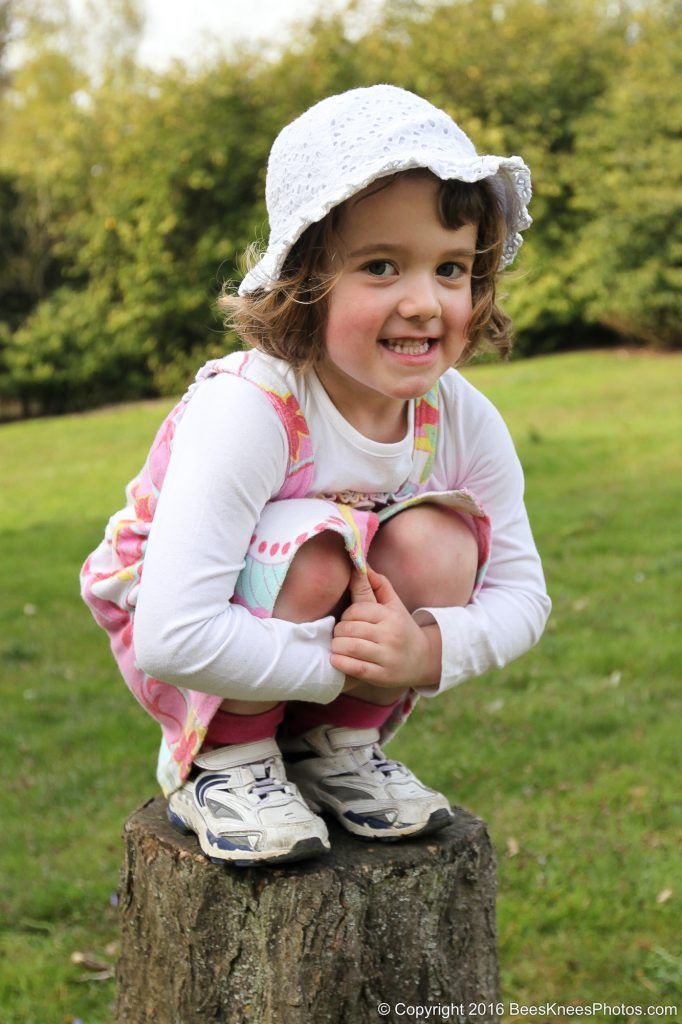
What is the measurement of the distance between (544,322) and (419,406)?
14867 millimetres

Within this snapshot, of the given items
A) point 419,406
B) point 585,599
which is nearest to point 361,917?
point 419,406

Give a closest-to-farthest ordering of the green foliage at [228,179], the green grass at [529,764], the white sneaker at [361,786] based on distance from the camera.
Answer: the white sneaker at [361,786] → the green grass at [529,764] → the green foliage at [228,179]

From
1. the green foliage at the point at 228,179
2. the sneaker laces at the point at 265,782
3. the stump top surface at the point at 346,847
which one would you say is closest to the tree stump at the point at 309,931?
the stump top surface at the point at 346,847

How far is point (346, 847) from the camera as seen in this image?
2.42 m

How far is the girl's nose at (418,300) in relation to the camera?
86.4 inches

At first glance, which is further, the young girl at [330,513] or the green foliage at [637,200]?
the green foliage at [637,200]

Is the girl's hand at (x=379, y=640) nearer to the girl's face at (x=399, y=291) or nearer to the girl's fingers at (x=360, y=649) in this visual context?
the girl's fingers at (x=360, y=649)

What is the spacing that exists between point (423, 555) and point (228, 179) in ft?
50.2

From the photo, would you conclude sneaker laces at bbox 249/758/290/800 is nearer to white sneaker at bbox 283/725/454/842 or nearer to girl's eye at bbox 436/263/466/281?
white sneaker at bbox 283/725/454/842

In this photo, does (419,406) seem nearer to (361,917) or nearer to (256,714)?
(256,714)

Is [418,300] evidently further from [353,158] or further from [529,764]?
[529,764]

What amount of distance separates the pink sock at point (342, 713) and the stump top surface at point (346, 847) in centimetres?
21

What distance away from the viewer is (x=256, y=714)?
2355mm

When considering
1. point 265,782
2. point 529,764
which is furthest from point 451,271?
point 529,764
